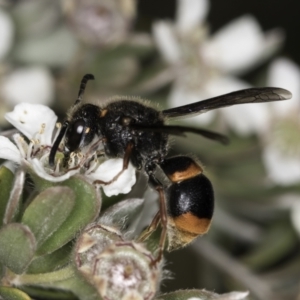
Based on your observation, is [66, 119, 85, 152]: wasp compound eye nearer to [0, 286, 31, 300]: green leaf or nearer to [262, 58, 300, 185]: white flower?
[0, 286, 31, 300]: green leaf

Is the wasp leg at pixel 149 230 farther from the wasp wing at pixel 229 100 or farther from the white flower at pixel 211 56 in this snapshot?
the white flower at pixel 211 56

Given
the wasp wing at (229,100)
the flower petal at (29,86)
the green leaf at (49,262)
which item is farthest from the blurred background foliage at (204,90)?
the green leaf at (49,262)

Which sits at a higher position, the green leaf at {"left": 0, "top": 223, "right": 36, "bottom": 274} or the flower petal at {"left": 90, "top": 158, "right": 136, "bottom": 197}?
the flower petal at {"left": 90, "top": 158, "right": 136, "bottom": 197}

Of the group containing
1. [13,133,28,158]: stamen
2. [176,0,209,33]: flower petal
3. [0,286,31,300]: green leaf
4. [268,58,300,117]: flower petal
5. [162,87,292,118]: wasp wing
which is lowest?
[0,286,31,300]: green leaf

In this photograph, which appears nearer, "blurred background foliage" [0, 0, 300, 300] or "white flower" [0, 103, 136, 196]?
"white flower" [0, 103, 136, 196]

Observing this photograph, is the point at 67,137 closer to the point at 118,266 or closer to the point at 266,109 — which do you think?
the point at 118,266

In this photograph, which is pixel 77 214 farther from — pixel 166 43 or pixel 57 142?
pixel 166 43

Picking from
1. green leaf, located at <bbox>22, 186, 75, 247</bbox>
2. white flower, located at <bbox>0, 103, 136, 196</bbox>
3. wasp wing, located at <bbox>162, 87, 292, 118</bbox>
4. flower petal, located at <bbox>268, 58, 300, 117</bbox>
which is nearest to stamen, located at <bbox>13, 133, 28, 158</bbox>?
white flower, located at <bbox>0, 103, 136, 196</bbox>
